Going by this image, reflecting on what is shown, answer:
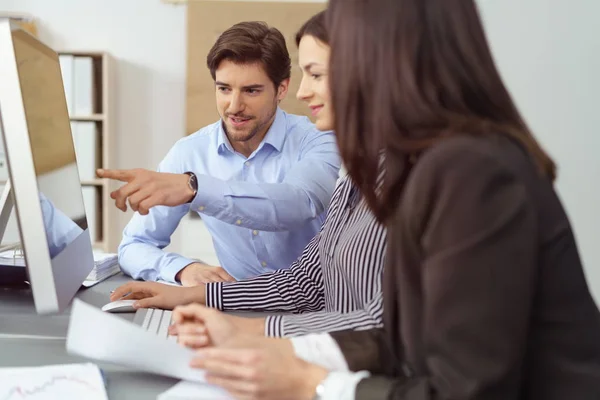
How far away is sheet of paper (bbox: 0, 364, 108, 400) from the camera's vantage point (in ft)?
2.51

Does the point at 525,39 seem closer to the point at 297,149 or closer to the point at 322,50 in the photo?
the point at 297,149

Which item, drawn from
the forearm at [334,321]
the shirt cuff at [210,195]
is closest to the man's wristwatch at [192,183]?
the shirt cuff at [210,195]

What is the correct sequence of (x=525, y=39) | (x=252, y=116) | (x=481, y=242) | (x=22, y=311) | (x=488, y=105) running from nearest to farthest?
(x=481, y=242) → (x=488, y=105) → (x=22, y=311) → (x=252, y=116) → (x=525, y=39)

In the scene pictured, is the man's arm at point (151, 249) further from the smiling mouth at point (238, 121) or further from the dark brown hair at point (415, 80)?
the dark brown hair at point (415, 80)

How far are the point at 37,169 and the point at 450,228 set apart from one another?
0.56 m

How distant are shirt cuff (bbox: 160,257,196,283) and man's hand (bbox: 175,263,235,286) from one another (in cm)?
1

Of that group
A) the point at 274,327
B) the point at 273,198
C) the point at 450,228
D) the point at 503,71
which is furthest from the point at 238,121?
the point at 503,71

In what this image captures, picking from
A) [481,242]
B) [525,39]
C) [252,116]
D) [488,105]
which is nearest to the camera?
[481,242]

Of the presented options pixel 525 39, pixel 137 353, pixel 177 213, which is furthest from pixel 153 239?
Answer: pixel 525 39

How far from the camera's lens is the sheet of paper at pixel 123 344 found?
0.76 m

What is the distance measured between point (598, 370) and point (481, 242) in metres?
0.26

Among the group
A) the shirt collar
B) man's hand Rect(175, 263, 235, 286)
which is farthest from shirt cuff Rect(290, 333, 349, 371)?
the shirt collar

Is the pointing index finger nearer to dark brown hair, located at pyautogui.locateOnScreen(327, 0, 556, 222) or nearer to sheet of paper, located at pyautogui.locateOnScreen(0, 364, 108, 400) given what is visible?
sheet of paper, located at pyautogui.locateOnScreen(0, 364, 108, 400)

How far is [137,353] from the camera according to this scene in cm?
79
